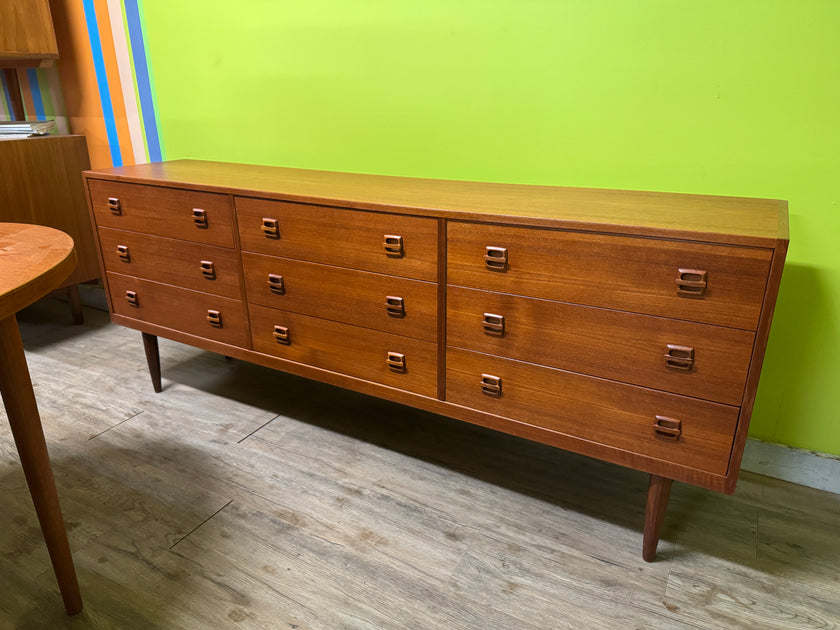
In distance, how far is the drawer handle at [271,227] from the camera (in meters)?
1.54

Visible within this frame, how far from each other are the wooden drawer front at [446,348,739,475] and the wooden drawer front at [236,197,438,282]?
255 millimetres

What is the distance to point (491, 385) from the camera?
136 centimetres

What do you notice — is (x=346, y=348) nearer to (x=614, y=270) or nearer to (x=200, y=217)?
(x=200, y=217)

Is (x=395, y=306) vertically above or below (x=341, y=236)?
below

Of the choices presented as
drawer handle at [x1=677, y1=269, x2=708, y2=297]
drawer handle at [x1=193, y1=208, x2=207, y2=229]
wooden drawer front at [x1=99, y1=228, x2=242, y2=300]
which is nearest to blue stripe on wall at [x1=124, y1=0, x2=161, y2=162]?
wooden drawer front at [x1=99, y1=228, x2=242, y2=300]

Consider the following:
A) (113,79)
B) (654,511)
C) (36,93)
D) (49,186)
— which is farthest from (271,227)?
(36,93)

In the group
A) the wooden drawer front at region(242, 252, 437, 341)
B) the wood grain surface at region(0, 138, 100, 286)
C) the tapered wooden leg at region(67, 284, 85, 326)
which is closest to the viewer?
the wooden drawer front at region(242, 252, 437, 341)

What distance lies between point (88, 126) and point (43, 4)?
1.60 ft

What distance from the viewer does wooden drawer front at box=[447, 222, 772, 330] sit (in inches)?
40.9

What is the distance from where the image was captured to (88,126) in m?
2.61

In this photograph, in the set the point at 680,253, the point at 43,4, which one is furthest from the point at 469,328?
the point at 43,4

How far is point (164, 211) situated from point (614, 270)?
132 centimetres

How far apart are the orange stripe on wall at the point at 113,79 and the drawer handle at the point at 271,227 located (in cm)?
135

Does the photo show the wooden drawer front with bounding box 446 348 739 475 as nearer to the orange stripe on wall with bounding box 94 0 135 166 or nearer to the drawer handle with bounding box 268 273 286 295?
the drawer handle with bounding box 268 273 286 295
